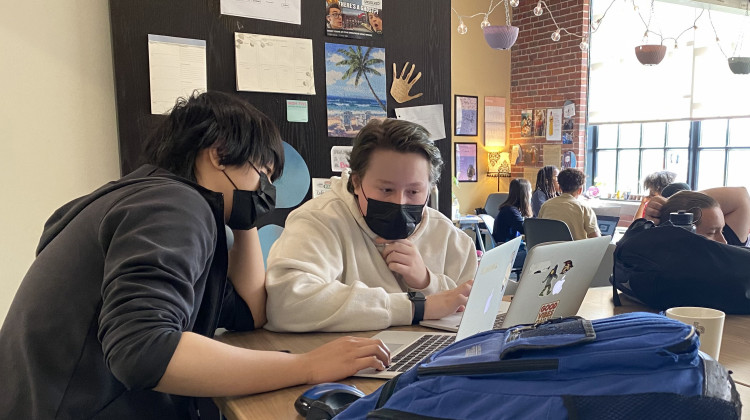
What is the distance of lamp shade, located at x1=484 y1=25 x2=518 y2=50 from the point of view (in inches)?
220

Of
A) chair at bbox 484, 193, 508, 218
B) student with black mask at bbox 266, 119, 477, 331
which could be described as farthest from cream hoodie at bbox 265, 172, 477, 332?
chair at bbox 484, 193, 508, 218

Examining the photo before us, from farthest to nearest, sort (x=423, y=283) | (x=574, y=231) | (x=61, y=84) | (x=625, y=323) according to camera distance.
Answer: (x=574, y=231) < (x=61, y=84) < (x=423, y=283) < (x=625, y=323)

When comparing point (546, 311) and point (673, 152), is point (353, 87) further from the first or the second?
point (673, 152)

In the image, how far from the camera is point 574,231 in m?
4.53

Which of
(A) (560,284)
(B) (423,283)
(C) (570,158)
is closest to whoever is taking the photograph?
(A) (560,284)

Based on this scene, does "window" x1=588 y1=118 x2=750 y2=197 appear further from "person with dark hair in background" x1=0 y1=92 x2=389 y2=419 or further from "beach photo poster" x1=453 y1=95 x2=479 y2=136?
"person with dark hair in background" x1=0 y1=92 x2=389 y2=419

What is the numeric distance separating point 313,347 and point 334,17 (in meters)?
1.49

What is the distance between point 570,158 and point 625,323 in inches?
277

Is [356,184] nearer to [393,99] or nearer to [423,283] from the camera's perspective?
[423,283]

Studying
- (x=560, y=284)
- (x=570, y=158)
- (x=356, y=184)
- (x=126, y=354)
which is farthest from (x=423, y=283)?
(x=570, y=158)

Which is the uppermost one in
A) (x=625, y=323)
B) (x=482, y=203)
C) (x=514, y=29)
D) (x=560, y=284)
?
(x=514, y=29)

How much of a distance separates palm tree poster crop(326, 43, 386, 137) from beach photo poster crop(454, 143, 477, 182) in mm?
5465

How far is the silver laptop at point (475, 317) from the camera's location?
955mm

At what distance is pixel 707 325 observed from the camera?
3.43ft
